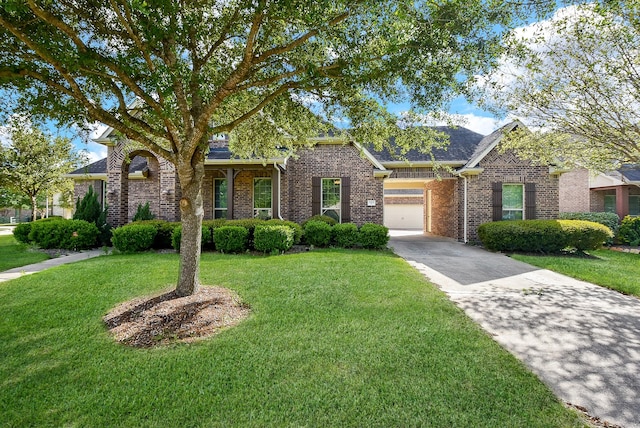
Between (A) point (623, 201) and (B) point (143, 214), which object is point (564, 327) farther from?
(A) point (623, 201)


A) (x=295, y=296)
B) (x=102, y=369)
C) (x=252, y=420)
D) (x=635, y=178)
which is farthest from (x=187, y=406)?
(x=635, y=178)

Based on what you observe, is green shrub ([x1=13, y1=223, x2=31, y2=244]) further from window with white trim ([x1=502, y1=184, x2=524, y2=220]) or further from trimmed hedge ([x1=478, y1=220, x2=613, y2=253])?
window with white trim ([x1=502, y1=184, x2=524, y2=220])

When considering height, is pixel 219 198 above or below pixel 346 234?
above

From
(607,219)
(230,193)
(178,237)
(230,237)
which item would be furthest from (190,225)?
(607,219)

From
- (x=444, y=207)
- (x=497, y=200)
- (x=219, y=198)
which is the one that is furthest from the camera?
(x=444, y=207)

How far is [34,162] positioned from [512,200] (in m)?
29.1

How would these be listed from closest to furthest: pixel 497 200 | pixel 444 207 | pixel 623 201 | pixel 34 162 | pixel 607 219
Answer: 1. pixel 497 200
2. pixel 607 219
3. pixel 444 207
4. pixel 623 201
5. pixel 34 162

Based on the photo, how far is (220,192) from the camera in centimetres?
1332

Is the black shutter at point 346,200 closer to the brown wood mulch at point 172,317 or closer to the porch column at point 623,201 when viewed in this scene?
the brown wood mulch at point 172,317

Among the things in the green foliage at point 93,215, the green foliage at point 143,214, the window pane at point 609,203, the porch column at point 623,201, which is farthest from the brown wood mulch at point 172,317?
the window pane at point 609,203

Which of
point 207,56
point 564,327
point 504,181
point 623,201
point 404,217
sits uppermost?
point 207,56

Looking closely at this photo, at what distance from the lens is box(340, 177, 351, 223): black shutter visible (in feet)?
42.2

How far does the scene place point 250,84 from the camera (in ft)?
15.6

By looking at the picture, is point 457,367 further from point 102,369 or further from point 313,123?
point 313,123
